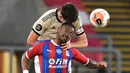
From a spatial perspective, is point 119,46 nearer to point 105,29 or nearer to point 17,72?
point 105,29

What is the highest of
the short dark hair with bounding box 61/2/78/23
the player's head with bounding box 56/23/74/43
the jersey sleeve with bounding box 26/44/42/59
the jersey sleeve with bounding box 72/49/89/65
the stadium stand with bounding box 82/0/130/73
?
the stadium stand with bounding box 82/0/130/73

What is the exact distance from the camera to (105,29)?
13.4 metres

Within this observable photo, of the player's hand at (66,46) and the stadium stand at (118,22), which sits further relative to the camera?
the stadium stand at (118,22)

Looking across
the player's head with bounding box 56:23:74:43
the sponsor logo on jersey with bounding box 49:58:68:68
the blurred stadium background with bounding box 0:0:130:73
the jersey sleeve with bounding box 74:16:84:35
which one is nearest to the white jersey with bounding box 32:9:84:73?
the jersey sleeve with bounding box 74:16:84:35

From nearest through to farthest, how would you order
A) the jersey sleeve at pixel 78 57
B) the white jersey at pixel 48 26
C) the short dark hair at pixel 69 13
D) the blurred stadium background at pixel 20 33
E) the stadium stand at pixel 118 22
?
the short dark hair at pixel 69 13 → the jersey sleeve at pixel 78 57 → the white jersey at pixel 48 26 → the blurred stadium background at pixel 20 33 → the stadium stand at pixel 118 22

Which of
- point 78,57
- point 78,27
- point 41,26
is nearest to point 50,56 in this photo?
point 78,57

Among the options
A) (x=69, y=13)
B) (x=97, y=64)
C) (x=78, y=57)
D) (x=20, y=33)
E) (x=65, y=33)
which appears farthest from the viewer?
(x=20, y=33)

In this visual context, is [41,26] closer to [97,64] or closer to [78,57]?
[78,57]

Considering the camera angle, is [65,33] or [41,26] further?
[41,26]

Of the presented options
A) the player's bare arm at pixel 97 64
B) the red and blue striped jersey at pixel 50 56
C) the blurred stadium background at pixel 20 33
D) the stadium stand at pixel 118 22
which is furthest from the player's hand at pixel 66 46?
the stadium stand at pixel 118 22

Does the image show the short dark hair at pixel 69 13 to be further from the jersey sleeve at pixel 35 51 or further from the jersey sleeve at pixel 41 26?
the jersey sleeve at pixel 41 26

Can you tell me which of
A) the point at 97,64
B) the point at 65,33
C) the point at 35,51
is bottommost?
the point at 97,64

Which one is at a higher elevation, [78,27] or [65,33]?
[78,27]

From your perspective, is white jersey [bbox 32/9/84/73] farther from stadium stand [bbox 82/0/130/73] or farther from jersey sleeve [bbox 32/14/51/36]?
stadium stand [bbox 82/0/130/73]
